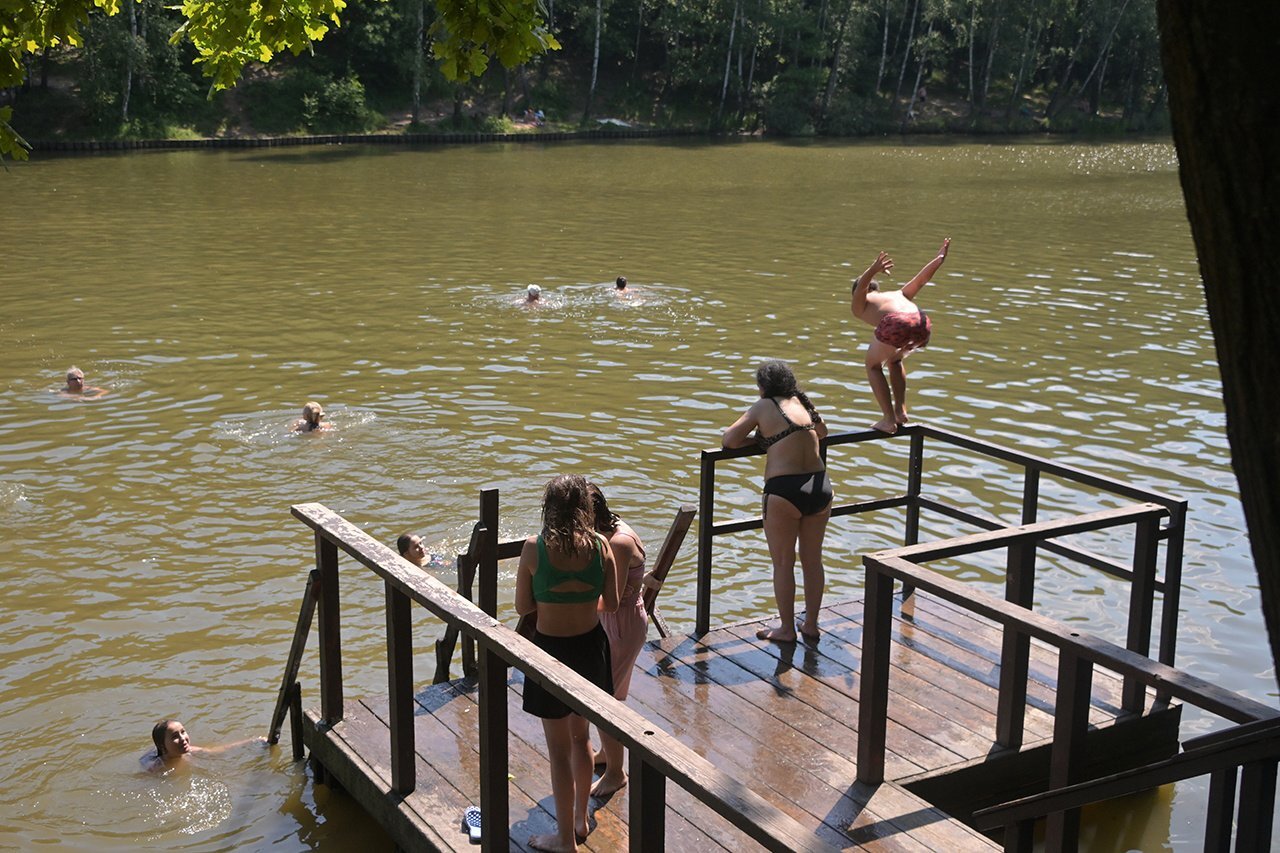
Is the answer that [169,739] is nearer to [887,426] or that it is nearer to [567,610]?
[567,610]

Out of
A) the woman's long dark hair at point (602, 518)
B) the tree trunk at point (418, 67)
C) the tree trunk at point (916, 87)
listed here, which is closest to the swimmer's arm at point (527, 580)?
the woman's long dark hair at point (602, 518)

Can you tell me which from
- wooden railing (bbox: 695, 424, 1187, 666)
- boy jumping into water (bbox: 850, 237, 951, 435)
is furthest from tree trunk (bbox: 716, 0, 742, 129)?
wooden railing (bbox: 695, 424, 1187, 666)

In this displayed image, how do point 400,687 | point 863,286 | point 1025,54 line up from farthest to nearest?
point 1025,54 < point 863,286 < point 400,687

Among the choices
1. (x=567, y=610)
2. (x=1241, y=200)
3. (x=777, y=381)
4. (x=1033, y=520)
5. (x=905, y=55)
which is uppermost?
(x=905, y=55)

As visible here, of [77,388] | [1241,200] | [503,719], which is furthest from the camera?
[77,388]

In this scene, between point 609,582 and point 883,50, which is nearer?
point 609,582

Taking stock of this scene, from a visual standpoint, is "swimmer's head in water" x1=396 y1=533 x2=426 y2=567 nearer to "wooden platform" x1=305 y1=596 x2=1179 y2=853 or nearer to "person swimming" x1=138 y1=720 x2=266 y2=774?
"person swimming" x1=138 y1=720 x2=266 y2=774

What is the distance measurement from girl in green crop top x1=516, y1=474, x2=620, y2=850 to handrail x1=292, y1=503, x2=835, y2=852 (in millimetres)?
329

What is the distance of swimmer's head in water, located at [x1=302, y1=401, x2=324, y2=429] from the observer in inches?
571

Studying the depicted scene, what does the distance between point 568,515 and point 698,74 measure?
64.3 metres

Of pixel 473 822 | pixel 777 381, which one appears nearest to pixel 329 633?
pixel 473 822

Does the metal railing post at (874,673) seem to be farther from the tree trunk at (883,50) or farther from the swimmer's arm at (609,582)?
the tree trunk at (883,50)

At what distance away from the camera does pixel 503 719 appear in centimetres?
512

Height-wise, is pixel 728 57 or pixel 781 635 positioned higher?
pixel 728 57
